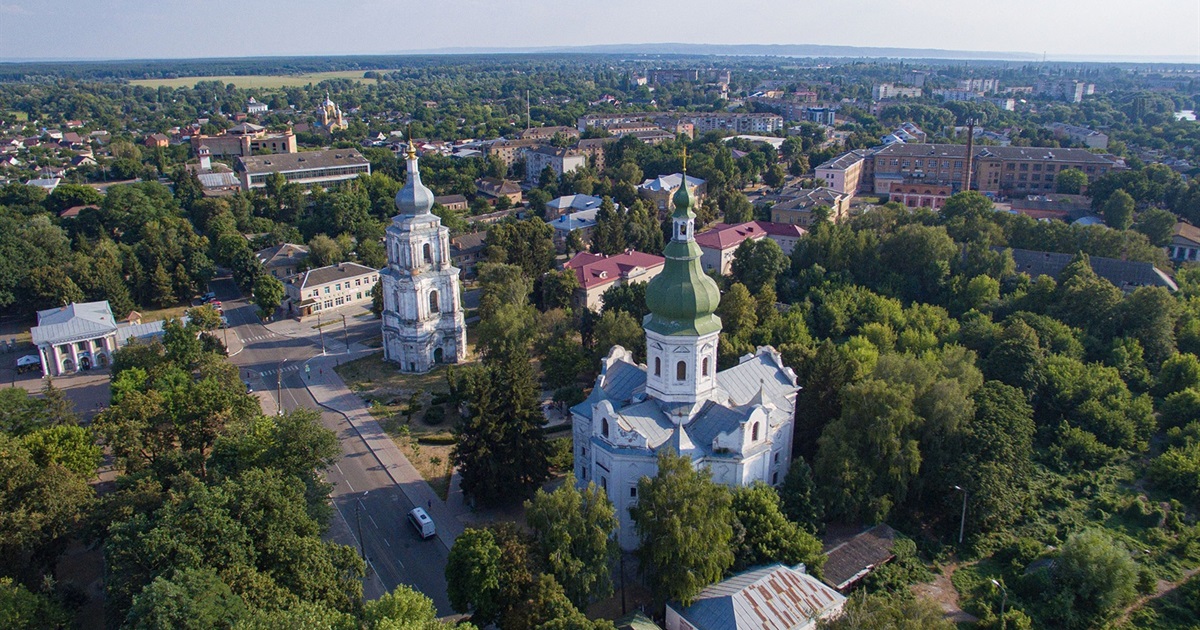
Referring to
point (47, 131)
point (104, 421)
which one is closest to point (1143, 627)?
point (104, 421)

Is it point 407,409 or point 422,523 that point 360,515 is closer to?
point 422,523

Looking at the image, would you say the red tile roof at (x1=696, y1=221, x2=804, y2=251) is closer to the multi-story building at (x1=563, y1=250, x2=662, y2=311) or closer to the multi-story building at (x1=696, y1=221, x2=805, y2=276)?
the multi-story building at (x1=696, y1=221, x2=805, y2=276)

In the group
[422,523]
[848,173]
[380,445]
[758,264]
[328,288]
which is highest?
[848,173]

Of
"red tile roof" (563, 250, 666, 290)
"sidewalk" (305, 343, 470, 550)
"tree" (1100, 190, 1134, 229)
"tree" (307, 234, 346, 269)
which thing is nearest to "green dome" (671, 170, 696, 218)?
"sidewalk" (305, 343, 470, 550)

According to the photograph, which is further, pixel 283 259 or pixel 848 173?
pixel 848 173

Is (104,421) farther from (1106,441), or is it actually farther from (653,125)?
(653,125)

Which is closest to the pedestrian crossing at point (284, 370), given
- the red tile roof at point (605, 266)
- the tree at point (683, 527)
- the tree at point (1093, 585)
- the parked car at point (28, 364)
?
the parked car at point (28, 364)

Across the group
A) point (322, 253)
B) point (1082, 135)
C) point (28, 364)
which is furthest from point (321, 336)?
point (1082, 135)
